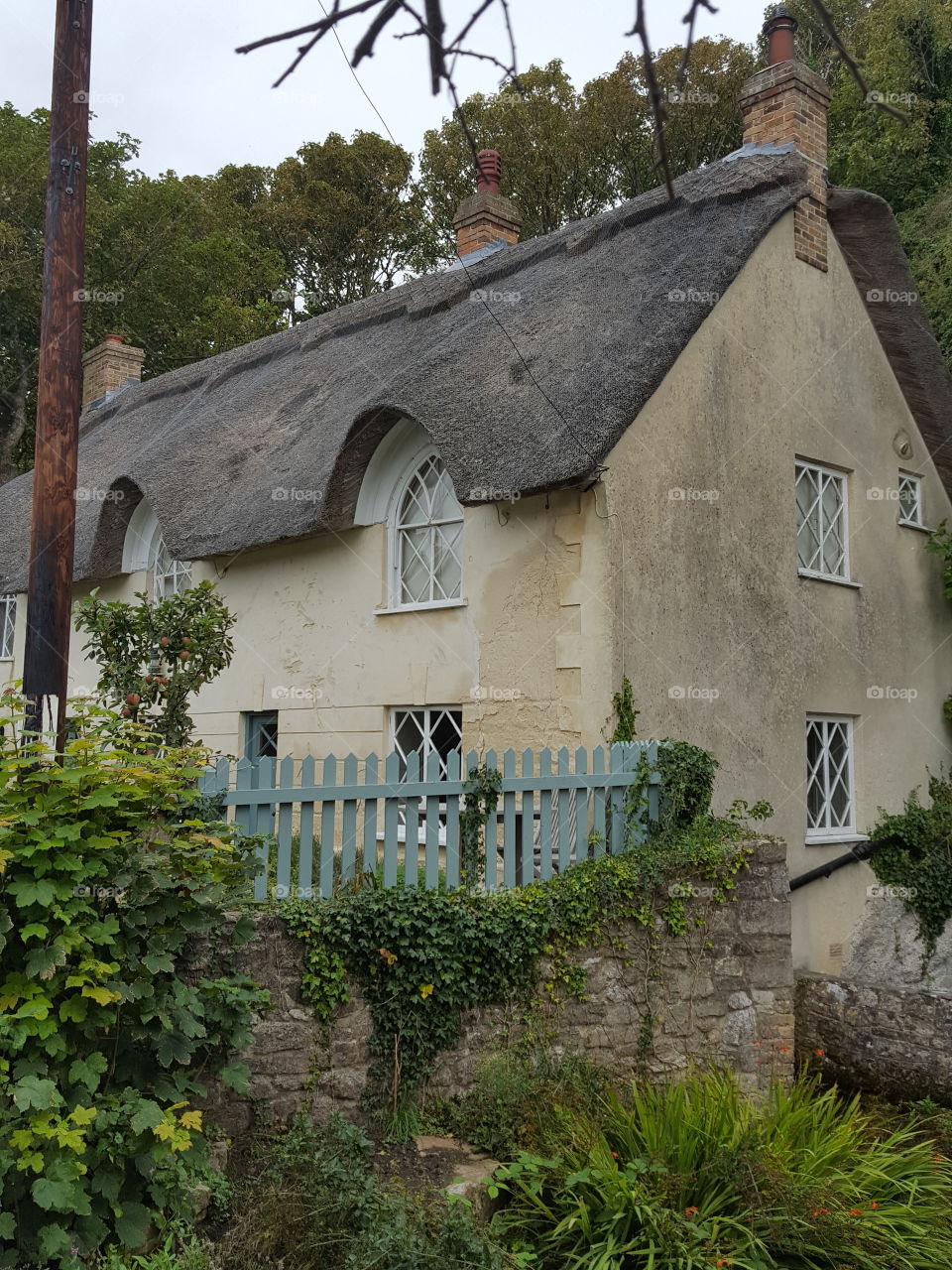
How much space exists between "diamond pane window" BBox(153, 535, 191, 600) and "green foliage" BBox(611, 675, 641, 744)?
20.9ft

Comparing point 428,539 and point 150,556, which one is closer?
point 428,539

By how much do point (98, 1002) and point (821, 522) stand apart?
8846mm

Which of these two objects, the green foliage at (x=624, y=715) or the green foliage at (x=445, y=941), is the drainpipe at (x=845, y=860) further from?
the green foliage at (x=445, y=941)

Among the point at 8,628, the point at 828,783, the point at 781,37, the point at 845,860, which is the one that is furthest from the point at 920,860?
the point at 8,628

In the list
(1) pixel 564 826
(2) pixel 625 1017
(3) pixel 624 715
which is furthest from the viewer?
(3) pixel 624 715

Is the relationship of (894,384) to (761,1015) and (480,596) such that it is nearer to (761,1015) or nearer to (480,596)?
(480,596)

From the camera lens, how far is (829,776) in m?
10.9

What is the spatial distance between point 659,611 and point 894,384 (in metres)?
5.26

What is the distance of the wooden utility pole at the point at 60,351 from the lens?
239 inches

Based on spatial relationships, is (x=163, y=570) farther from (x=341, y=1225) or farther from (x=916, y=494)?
(x=341, y=1225)

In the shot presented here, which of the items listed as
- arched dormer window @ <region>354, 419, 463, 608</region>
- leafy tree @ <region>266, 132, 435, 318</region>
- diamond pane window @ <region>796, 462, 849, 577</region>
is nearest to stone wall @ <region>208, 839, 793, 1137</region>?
arched dormer window @ <region>354, 419, 463, 608</region>

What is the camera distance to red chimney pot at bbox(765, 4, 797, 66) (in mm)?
11297

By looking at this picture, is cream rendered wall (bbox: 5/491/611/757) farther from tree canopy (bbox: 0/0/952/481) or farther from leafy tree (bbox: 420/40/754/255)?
leafy tree (bbox: 420/40/754/255)

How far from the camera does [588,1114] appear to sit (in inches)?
218
